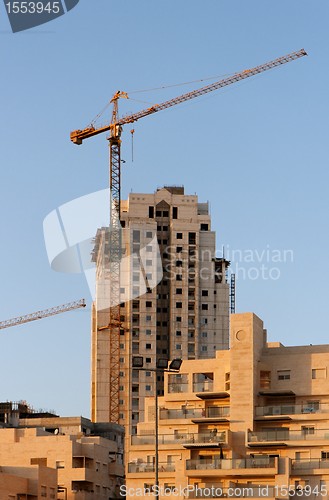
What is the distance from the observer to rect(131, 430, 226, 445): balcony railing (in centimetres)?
10188

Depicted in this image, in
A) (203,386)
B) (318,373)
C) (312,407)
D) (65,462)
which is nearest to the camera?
(312,407)

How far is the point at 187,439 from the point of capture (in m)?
104

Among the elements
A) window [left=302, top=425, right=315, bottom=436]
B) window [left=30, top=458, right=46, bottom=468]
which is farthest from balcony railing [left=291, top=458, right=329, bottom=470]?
window [left=30, top=458, right=46, bottom=468]

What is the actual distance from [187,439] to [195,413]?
2.89 m

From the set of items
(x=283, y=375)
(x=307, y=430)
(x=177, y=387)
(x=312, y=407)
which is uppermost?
(x=283, y=375)

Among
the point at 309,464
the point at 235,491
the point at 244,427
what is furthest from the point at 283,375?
the point at 235,491

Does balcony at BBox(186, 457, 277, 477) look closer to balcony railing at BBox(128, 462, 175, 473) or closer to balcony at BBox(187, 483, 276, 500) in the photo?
balcony at BBox(187, 483, 276, 500)

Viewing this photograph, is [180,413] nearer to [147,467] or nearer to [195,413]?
[195,413]

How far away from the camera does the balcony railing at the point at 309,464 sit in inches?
3873

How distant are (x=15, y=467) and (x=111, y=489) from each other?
73.1ft

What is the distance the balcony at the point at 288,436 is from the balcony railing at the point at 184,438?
97.8 inches

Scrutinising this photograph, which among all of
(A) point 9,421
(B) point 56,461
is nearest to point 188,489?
(B) point 56,461

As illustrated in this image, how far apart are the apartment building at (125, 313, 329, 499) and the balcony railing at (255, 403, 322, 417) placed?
0.08 m

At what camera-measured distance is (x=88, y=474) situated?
132125 millimetres
